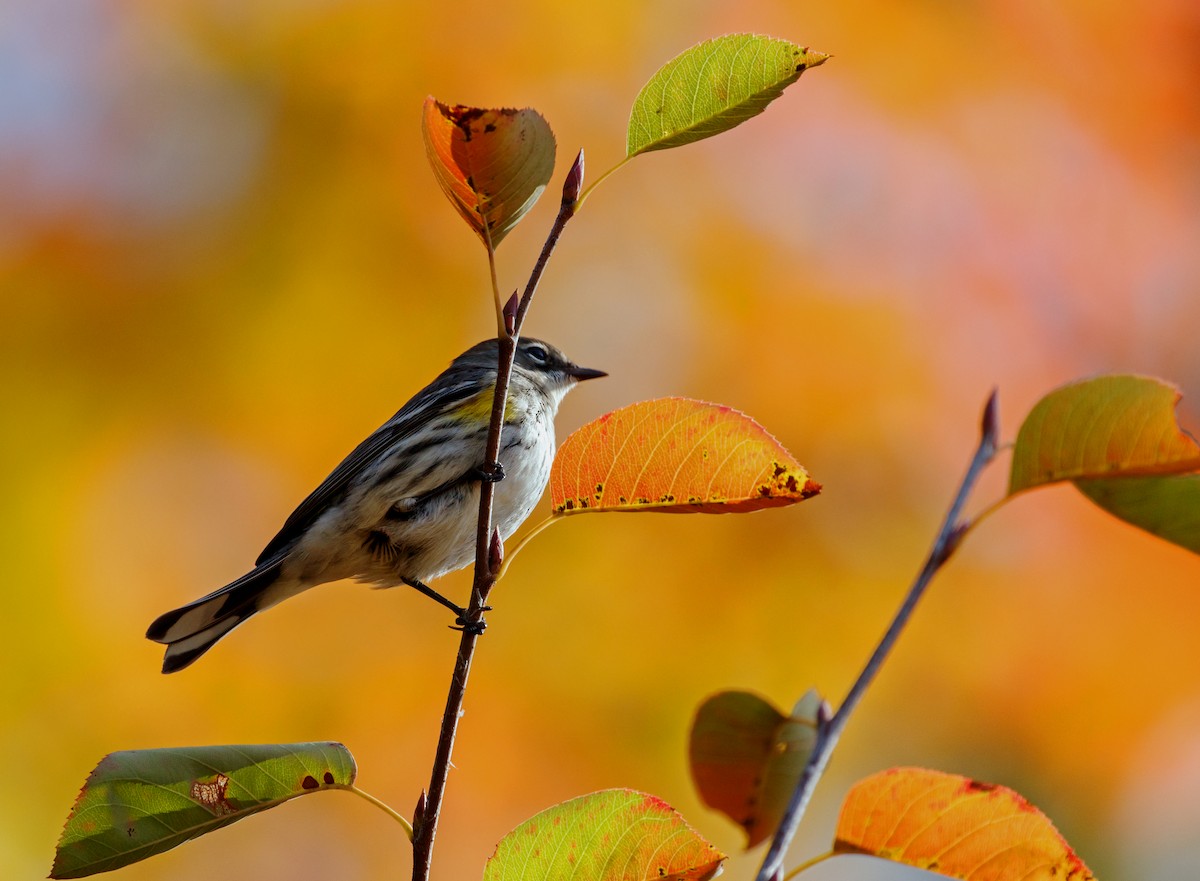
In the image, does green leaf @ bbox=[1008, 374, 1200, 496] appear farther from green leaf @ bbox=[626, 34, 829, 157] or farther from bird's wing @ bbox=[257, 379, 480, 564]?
bird's wing @ bbox=[257, 379, 480, 564]

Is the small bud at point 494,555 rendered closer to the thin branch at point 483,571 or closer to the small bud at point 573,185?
the thin branch at point 483,571

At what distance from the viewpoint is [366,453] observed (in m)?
4.16

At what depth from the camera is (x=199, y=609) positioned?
12.0 feet

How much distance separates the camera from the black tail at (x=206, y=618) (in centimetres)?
361

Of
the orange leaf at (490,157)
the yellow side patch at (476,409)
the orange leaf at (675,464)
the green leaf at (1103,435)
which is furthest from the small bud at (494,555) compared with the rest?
the yellow side patch at (476,409)

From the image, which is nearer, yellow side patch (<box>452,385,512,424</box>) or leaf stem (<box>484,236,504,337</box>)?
leaf stem (<box>484,236,504,337</box>)

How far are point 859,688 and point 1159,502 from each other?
67 cm

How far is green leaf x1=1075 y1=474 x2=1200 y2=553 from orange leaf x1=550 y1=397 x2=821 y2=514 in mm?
480

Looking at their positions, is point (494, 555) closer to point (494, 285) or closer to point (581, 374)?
point (494, 285)

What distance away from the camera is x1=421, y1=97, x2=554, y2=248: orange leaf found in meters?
1.65

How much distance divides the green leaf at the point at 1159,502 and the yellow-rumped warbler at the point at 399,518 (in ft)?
6.61

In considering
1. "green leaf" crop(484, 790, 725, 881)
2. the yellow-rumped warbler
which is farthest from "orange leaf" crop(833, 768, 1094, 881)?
the yellow-rumped warbler

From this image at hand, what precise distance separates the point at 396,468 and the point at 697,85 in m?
2.32

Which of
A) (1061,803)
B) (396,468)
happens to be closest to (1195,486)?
(396,468)
